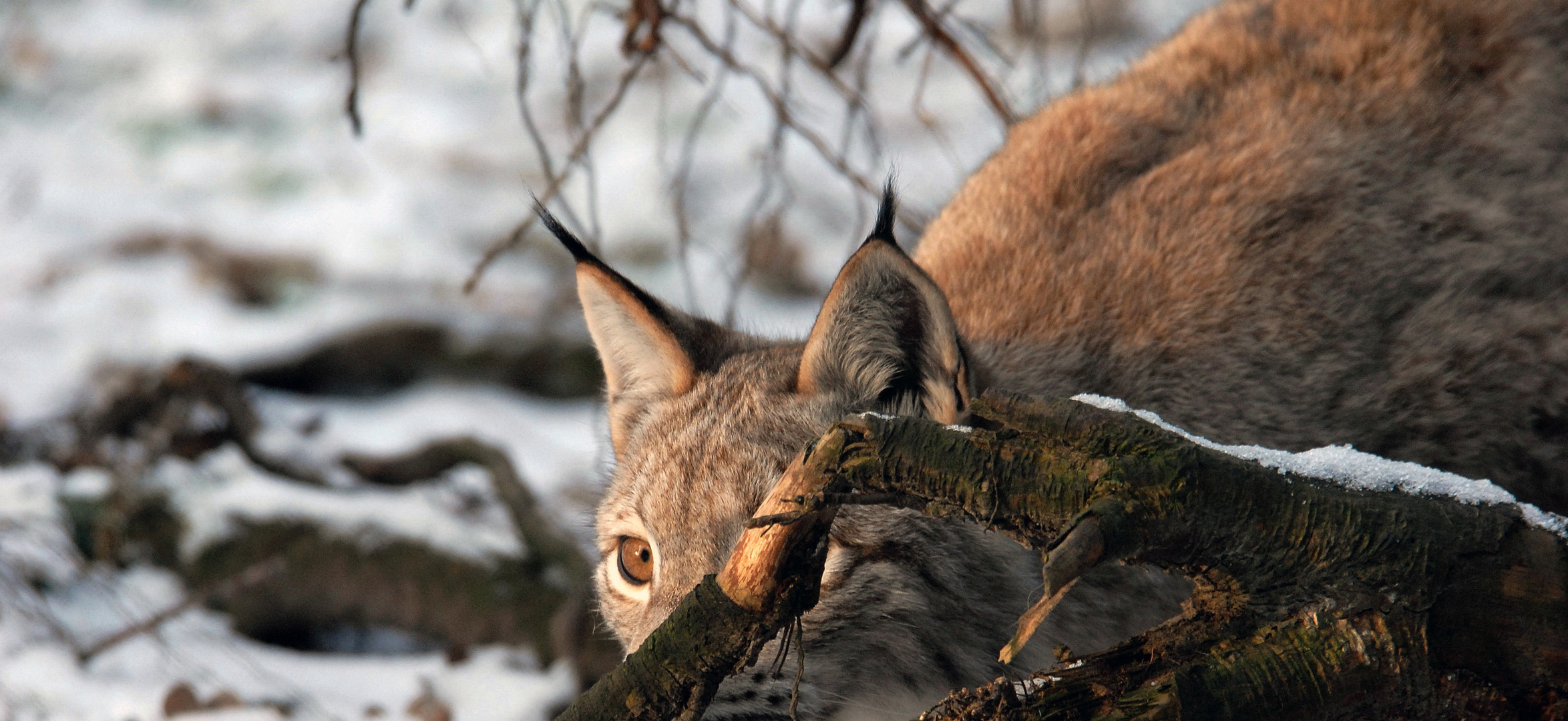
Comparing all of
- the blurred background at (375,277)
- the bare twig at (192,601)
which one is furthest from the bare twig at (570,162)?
the bare twig at (192,601)

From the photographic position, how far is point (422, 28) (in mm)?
9680

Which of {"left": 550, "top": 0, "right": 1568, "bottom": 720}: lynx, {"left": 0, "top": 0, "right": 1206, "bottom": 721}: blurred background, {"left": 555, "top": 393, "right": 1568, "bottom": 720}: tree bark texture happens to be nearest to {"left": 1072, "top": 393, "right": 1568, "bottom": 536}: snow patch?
{"left": 555, "top": 393, "right": 1568, "bottom": 720}: tree bark texture

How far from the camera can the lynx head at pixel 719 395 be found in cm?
221

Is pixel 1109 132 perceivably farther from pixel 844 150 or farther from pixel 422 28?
pixel 422 28

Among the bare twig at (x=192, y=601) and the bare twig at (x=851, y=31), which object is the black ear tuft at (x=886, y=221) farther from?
the bare twig at (x=192, y=601)

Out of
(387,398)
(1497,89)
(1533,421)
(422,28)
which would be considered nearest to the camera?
(1533,421)

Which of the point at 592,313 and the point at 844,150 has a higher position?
the point at 844,150

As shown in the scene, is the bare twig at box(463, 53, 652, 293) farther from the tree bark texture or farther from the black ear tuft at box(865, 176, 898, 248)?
the tree bark texture

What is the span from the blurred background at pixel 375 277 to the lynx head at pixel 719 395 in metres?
0.49

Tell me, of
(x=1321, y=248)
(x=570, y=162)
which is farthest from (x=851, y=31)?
(x=1321, y=248)

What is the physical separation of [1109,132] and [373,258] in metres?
5.28

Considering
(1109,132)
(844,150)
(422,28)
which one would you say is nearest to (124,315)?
(422,28)

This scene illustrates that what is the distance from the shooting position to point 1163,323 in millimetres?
2764

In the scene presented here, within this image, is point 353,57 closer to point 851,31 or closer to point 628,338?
point 628,338
